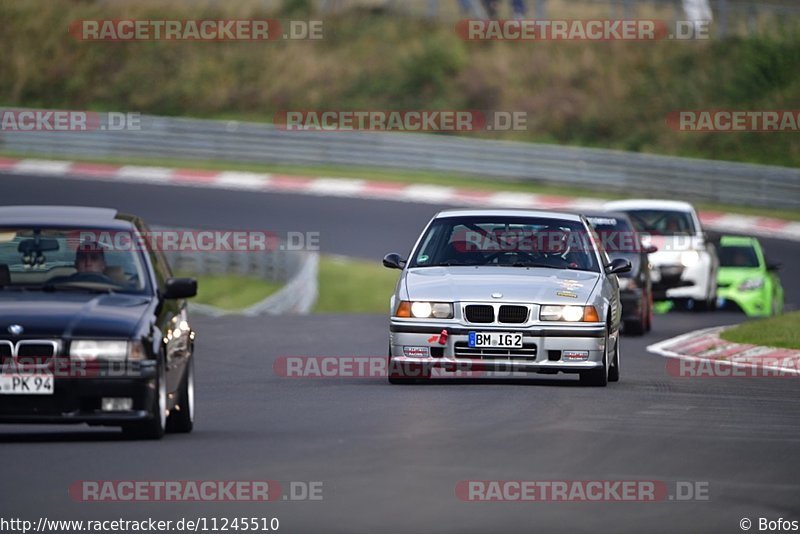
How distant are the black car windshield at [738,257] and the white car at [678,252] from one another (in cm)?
96

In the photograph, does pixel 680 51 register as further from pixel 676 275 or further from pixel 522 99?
pixel 676 275

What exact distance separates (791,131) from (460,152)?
335 inches

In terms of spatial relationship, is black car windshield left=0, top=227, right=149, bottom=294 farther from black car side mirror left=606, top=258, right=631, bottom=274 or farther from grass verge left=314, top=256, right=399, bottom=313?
grass verge left=314, top=256, right=399, bottom=313

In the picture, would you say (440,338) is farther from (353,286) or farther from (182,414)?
(353,286)

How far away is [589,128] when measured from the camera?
46.3 metres

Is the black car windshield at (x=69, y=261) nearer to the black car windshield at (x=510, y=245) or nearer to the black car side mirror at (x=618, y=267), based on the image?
the black car windshield at (x=510, y=245)

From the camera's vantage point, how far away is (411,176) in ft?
137

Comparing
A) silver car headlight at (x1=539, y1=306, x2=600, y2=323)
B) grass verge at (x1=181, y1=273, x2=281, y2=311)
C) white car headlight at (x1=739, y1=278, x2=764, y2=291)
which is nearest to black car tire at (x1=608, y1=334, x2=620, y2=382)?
silver car headlight at (x1=539, y1=306, x2=600, y2=323)

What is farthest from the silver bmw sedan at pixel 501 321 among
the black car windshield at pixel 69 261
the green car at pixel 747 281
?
the green car at pixel 747 281

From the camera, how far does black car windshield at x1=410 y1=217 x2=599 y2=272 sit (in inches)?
583

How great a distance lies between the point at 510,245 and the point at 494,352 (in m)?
1.66

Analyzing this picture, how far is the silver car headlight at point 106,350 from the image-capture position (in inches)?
406

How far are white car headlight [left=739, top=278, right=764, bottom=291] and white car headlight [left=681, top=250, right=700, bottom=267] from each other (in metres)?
1.74

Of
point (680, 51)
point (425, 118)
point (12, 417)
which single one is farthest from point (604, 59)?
point (12, 417)
